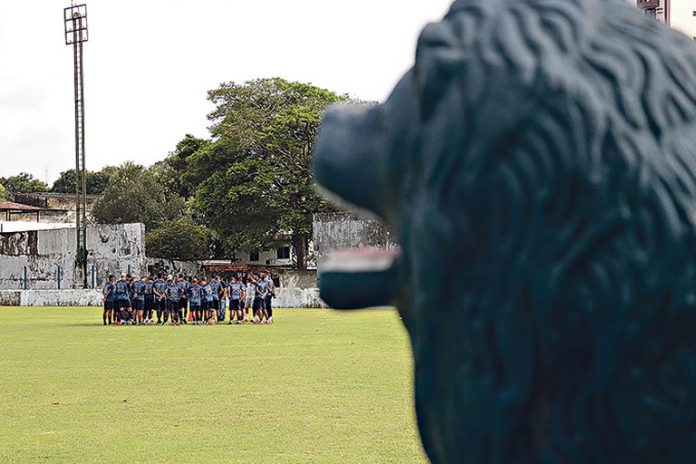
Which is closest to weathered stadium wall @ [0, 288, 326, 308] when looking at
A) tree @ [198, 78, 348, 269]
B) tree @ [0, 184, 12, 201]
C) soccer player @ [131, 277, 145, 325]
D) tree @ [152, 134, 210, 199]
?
soccer player @ [131, 277, 145, 325]

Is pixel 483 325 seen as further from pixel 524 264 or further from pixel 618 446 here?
pixel 618 446

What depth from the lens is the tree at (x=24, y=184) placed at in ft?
250

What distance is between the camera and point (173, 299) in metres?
22.0

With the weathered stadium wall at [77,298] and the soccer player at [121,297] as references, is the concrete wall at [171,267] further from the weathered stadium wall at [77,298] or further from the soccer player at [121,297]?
the soccer player at [121,297]

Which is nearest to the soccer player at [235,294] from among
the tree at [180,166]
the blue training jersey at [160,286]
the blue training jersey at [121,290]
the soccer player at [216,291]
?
the soccer player at [216,291]

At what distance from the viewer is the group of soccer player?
21281mm

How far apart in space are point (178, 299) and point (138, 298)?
846 mm

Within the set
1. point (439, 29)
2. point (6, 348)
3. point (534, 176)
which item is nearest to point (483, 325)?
point (534, 176)

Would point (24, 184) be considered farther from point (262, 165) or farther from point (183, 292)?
point (183, 292)

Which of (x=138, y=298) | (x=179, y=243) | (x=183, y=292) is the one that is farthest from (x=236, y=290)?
(x=179, y=243)

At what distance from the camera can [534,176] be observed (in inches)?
37.6

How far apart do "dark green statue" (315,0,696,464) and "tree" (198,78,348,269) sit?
33896 mm

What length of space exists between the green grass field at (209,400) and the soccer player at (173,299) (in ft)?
18.5

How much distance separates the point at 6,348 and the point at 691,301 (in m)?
14.6
